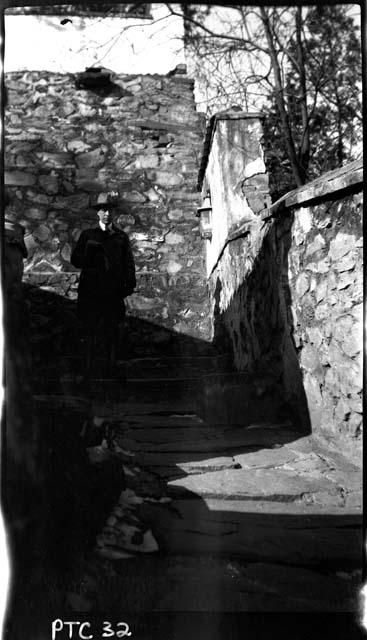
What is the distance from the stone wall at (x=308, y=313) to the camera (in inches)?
88.2

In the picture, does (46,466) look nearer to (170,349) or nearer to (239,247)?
(170,349)

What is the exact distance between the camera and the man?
179 centimetres

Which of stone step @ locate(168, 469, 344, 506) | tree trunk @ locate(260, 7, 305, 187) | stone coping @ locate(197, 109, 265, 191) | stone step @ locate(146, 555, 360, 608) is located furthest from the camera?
tree trunk @ locate(260, 7, 305, 187)

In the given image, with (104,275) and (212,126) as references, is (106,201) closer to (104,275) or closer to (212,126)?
(104,275)

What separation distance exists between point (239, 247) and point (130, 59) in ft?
4.39

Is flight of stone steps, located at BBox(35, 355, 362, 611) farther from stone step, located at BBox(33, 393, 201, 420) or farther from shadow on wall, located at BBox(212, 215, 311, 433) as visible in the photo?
shadow on wall, located at BBox(212, 215, 311, 433)

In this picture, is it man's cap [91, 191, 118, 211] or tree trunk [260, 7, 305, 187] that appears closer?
man's cap [91, 191, 118, 211]

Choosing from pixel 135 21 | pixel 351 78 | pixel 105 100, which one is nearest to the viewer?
pixel 135 21

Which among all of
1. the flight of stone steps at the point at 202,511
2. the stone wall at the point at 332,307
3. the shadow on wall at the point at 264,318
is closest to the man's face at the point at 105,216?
the flight of stone steps at the point at 202,511

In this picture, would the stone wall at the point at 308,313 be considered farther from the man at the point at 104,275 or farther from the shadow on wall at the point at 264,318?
the man at the point at 104,275

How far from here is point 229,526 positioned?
1.52m

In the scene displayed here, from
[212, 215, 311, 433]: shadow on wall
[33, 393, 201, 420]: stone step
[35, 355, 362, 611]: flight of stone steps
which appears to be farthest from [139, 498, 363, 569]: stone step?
[212, 215, 311, 433]: shadow on wall

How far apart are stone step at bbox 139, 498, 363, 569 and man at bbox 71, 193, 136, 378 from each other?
0.48 metres

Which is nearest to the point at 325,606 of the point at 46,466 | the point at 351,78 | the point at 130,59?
the point at 46,466
